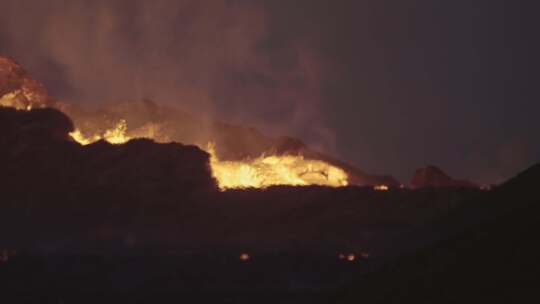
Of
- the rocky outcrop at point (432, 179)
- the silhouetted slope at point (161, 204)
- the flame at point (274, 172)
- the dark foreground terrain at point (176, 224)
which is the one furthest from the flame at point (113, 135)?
the rocky outcrop at point (432, 179)

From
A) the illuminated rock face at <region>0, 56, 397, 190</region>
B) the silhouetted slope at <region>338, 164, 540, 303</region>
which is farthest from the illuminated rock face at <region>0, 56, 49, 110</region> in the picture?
the silhouetted slope at <region>338, 164, 540, 303</region>

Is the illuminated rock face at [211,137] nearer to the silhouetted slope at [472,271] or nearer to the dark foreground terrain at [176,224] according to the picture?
the dark foreground terrain at [176,224]

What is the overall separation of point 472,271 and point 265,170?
9451 centimetres

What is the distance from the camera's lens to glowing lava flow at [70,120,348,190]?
134875 millimetres

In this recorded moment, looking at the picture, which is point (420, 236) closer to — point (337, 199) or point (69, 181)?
point (337, 199)

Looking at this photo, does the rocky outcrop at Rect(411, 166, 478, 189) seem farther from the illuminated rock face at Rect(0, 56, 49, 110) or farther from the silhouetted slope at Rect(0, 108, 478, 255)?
the illuminated rock face at Rect(0, 56, 49, 110)

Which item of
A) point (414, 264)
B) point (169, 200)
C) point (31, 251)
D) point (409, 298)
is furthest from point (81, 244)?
point (409, 298)

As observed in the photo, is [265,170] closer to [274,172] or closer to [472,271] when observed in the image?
[274,172]

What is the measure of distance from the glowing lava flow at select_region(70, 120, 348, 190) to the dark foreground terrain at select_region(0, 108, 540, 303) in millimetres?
5842

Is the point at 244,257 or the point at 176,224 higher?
the point at 176,224

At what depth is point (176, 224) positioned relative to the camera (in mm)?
116625

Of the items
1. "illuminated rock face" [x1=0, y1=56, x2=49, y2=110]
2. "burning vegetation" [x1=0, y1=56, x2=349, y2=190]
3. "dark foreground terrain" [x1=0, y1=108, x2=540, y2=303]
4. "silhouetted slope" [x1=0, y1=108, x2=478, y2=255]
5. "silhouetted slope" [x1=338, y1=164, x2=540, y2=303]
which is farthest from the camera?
"illuminated rock face" [x1=0, y1=56, x2=49, y2=110]

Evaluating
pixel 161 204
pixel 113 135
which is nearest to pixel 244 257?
pixel 161 204

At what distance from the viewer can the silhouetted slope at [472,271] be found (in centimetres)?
4450
